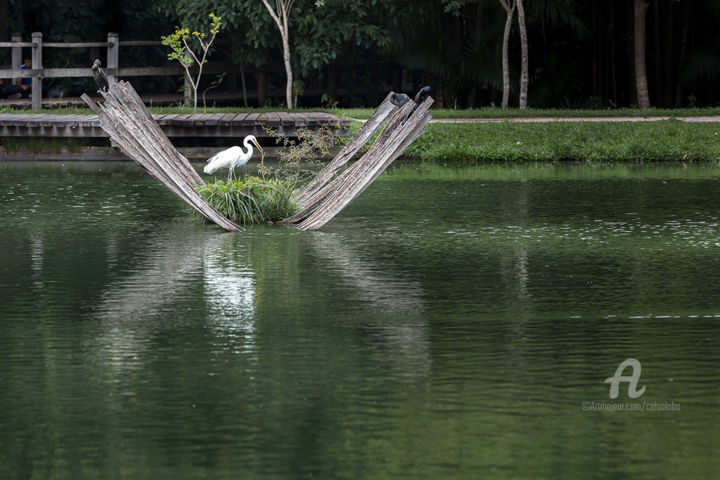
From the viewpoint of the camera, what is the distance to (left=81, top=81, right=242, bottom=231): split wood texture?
12602mm

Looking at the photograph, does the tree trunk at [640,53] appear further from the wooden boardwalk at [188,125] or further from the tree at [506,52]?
the wooden boardwalk at [188,125]

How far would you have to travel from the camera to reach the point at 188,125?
22.6 m

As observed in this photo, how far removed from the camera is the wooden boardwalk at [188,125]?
22.3 m

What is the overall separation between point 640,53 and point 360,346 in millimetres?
21323

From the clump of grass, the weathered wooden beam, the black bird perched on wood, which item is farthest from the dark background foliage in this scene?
the black bird perched on wood

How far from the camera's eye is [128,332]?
26.0ft

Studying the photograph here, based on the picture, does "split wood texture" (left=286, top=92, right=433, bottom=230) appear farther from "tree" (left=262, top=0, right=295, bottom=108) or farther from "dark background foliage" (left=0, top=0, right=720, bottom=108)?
"dark background foliage" (left=0, top=0, right=720, bottom=108)

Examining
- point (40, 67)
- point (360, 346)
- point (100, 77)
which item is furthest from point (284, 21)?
point (360, 346)

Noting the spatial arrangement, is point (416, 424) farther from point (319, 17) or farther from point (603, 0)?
point (603, 0)

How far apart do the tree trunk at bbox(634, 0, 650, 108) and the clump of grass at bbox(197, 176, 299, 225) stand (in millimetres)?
15765

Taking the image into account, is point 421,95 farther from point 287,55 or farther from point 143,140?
point 287,55

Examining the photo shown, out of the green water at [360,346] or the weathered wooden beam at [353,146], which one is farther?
the weathered wooden beam at [353,146]

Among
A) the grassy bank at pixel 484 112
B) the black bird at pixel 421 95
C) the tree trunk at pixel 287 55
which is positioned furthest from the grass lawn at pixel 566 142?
the black bird at pixel 421 95

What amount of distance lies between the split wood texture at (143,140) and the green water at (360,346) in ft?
1.08
